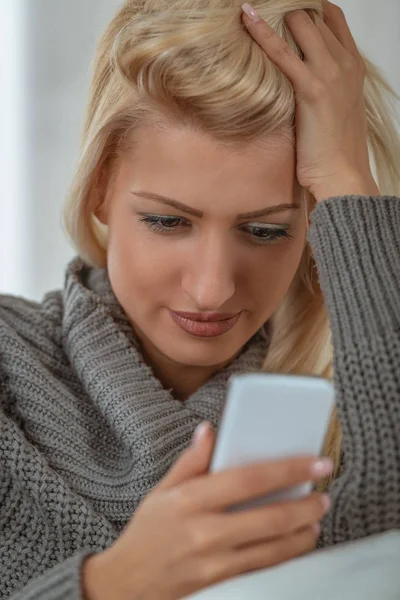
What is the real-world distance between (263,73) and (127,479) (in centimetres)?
51

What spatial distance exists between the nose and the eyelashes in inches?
1.4

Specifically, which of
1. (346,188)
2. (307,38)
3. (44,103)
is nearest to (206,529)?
(346,188)

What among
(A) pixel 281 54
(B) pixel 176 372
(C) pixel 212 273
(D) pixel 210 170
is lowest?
(B) pixel 176 372

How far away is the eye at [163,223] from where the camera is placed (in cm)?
94

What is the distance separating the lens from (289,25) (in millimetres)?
952

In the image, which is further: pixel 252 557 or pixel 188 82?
pixel 188 82

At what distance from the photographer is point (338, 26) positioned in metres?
1.01

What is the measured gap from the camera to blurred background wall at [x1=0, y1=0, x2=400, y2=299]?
1322 mm

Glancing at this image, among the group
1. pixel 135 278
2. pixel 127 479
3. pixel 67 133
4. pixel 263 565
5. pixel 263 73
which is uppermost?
pixel 263 73

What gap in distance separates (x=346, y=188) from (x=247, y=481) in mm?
448

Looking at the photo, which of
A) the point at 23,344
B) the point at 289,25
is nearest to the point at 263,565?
the point at 23,344

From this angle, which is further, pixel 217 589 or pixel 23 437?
pixel 23 437

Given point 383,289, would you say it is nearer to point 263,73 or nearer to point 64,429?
point 263,73

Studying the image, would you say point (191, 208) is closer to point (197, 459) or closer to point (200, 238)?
point (200, 238)
